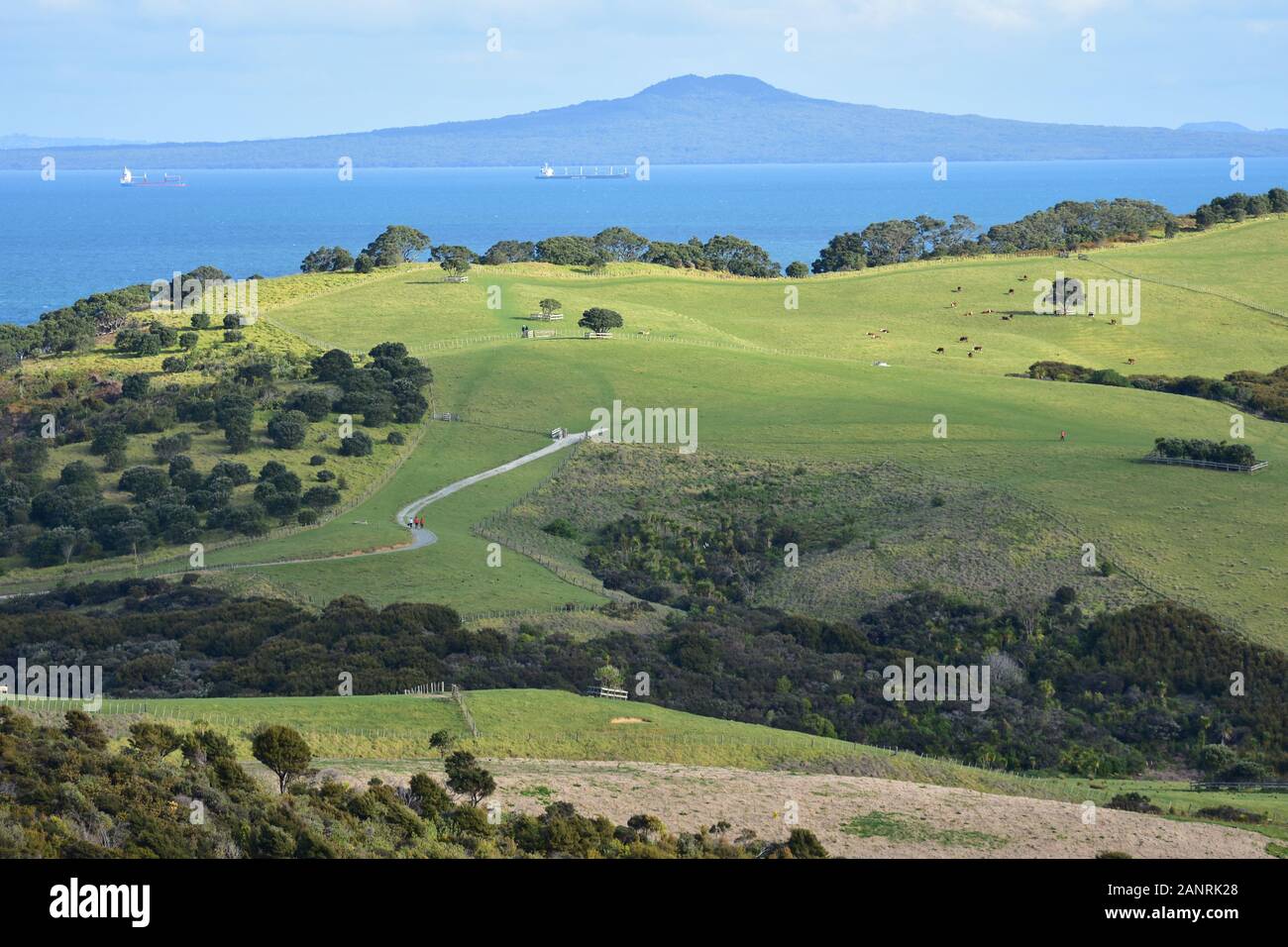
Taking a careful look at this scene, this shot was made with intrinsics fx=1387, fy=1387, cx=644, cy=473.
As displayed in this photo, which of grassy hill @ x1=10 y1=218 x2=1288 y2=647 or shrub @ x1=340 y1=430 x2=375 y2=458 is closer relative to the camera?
grassy hill @ x1=10 y1=218 x2=1288 y2=647

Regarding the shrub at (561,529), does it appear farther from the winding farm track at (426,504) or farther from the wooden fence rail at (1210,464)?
the wooden fence rail at (1210,464)

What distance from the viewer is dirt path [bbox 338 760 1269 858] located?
106 feet

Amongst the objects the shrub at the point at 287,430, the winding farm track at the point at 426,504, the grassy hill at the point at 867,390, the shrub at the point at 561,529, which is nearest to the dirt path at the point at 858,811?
the grassy hill at the point at 867,390

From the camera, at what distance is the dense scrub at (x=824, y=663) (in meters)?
46.2

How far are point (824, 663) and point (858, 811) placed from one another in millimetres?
17578

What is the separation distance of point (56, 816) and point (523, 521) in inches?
1675

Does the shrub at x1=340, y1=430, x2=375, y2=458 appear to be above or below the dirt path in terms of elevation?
above

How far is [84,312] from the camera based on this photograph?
111 meters

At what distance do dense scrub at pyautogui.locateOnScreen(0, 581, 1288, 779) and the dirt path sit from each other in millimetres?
8766

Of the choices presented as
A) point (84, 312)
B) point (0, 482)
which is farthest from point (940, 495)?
point (84, 312)

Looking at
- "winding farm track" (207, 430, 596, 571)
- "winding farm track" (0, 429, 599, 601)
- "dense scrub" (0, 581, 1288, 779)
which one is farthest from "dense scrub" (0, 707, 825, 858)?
"winding farm track" (207, 430, 596, 571)

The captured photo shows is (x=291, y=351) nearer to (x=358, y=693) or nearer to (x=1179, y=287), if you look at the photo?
(x=358, y=693)

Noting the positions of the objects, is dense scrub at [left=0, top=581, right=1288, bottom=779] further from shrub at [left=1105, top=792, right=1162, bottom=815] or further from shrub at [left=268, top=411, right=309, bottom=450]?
shrub at [left=268, top=411, right=309, bottom=450]

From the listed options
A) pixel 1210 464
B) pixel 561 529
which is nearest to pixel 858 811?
pixel 561 529
